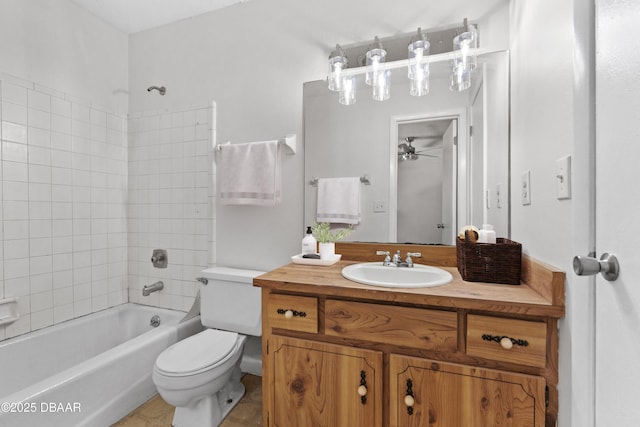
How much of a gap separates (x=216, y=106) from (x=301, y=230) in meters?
1.09

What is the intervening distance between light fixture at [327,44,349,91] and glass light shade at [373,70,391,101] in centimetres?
21

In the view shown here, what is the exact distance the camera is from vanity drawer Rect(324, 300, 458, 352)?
92 cm

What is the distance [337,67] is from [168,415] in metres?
2.14

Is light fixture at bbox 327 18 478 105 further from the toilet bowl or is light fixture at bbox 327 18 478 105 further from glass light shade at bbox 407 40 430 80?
the toilet bowl

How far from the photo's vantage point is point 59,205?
6.02ft

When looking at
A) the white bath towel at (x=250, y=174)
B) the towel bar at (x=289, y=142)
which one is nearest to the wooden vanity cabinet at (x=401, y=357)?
the white bath towel at (x=250, y=174)

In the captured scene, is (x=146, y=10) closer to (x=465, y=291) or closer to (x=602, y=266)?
(x=465, y=291)

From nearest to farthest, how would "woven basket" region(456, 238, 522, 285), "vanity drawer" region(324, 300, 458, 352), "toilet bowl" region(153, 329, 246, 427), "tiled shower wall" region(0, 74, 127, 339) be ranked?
"vanity drawer" region(324, 300, 458, 352), "woven basket" region(456, 238, 522, 285), "toilet bowl" region(153, 329, 246, 427), "tiled shower wall" region(0, 74, 127, 339)

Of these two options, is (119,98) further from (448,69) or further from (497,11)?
(497,11)

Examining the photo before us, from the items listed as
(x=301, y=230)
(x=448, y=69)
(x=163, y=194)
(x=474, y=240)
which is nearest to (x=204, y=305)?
(x=301, y=230)

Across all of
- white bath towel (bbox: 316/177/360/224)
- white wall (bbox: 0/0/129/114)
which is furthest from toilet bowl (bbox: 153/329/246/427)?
white wall (bbox: 0/0/129/114)

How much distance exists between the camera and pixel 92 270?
2018 mm

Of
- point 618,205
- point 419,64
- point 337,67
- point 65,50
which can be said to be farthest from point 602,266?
point 65,50

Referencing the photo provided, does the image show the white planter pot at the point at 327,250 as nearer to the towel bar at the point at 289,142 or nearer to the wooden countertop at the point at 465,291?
the wooden countertop at the point at 465,291
